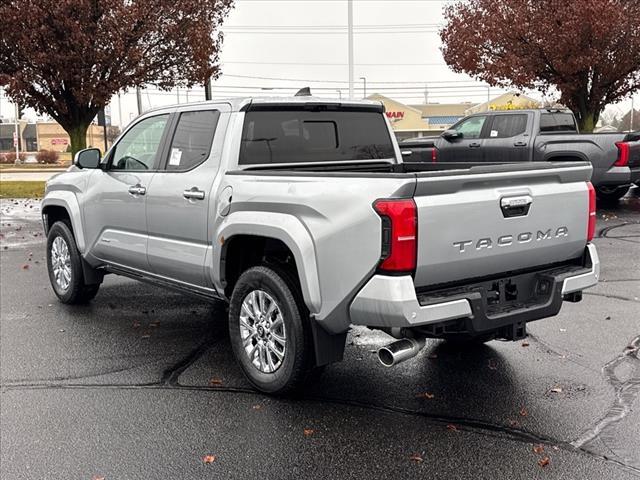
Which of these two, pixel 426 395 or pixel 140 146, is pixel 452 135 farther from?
pixel 426 395

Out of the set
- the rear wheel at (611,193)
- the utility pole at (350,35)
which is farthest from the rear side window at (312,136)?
the utility pole at (350,35)

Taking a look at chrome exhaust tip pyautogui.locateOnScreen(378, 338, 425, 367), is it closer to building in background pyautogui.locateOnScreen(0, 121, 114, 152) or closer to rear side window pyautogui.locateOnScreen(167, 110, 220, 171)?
rear side window pyautogui.locateOnScreen(167, 110, 220, 171)

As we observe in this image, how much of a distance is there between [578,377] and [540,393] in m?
0.46

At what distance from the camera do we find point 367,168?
19.0 feet

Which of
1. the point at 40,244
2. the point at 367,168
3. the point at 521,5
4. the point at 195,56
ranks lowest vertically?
the point at 40,244

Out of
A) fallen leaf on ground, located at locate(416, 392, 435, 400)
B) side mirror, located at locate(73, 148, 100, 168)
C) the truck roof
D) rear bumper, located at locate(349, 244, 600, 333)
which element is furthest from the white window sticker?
fallen leaf on ground, located at locate(416, 392, 435, 400)

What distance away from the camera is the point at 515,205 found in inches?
164

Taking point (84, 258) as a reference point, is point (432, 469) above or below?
below

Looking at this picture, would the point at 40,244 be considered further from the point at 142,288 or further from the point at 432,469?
the point at 432,469

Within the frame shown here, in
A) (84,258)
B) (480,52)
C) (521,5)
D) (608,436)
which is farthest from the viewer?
(480,52)

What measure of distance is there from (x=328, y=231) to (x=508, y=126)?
1211 cm

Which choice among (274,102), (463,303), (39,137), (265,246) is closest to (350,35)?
(274,102)

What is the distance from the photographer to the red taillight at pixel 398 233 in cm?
376

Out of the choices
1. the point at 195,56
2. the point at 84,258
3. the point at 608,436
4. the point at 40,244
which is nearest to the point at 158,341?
the point at 84,258
